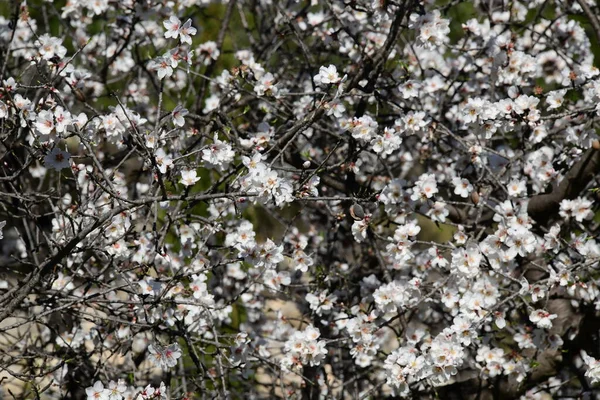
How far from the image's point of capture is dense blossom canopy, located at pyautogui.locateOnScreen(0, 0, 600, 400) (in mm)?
2668

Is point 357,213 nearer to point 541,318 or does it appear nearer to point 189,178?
point 189,178

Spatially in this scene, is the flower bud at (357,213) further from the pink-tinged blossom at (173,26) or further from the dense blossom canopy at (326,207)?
the pink-tinged blossom at (173,26)

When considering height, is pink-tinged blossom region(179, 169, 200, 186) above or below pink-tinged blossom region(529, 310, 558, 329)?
above

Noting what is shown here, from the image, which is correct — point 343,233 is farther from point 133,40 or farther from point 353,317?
point 133,40

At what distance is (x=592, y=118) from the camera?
303cm

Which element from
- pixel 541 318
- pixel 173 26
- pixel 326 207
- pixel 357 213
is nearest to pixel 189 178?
→ pixel 173 26

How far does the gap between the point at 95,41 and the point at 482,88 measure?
2.39 metres

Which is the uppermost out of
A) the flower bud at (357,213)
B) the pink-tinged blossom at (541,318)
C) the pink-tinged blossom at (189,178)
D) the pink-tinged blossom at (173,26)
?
the pink-tinged blossom at (173,26)

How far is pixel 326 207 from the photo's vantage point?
3.46 m

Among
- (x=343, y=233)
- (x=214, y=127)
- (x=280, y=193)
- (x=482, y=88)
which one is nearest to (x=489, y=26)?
(x=482, y=88)

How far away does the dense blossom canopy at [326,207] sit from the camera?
8.75ft

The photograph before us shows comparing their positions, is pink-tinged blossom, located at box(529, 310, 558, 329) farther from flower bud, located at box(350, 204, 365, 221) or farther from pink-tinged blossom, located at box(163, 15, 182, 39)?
pink-tinged blossom, located at box(163, 15, 182, 39)

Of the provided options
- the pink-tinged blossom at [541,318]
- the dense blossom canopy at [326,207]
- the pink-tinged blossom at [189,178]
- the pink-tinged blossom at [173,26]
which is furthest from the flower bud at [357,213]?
the pink-tinged blossom at [173,26]

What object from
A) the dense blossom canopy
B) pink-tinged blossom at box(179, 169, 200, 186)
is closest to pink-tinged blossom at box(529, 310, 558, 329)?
the dense blossom canopy
